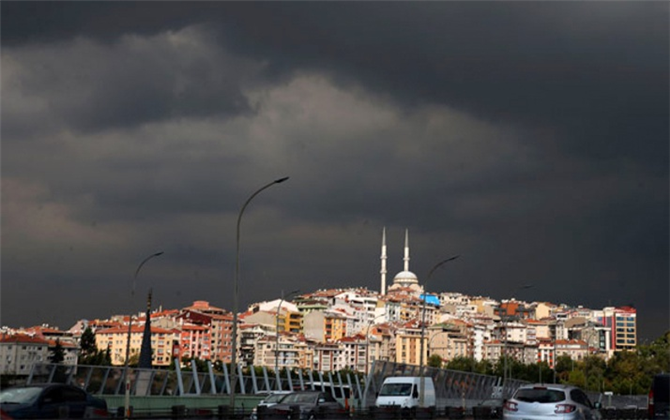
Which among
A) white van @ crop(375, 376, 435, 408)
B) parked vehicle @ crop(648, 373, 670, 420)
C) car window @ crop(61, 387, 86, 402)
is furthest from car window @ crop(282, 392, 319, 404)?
parked vehicle @ crop(648, 373, 670, 420)

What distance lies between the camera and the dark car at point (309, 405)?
105ft

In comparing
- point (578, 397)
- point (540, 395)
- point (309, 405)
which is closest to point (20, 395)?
point (309, 405)

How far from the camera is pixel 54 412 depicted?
2448 centimetres

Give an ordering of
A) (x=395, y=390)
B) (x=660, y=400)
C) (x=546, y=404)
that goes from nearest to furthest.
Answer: (x=546, y=404) → (x=660, y=400) → (x=395, y=390)

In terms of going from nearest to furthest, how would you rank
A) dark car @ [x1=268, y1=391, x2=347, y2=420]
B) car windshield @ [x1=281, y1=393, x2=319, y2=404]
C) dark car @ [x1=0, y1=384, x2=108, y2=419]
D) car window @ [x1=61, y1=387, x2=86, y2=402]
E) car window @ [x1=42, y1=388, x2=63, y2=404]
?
1. dark car @ [x1=0, y1=384, x2=108, y2=419]
2. car window @ [x1=42, y1=388, x2=63, y2=404]
3. car window @ [x1=61, y1=387, x2=86, y2=402]
4. dark car @ [x1=268, y1=391, x2=347, y2=420]
5. car windshield @ [x1=281, y1=393, x2=319, y2=404]

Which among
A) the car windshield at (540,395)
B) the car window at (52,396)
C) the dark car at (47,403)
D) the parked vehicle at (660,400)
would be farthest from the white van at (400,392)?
the car window at (52,396)

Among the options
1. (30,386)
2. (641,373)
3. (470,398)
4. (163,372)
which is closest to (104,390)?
(163,372)

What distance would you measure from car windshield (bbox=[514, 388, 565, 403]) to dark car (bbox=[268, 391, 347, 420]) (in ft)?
28.4

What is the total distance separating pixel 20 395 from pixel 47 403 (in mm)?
705

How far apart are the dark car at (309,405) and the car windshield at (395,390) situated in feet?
25.4

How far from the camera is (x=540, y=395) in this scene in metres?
24.7

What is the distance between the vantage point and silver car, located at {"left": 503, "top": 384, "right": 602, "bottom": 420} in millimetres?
24094

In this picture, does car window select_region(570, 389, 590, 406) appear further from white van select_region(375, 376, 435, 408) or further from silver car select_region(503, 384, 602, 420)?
white van select_region(375, 376, 435, 408)

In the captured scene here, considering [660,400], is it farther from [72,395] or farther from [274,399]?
[72,395]
